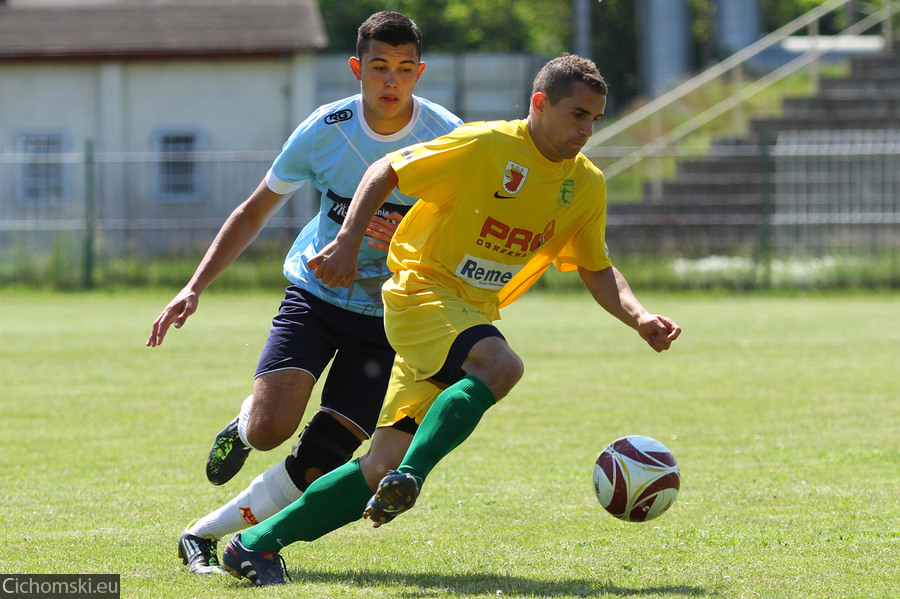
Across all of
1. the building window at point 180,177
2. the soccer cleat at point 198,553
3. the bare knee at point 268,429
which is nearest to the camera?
the soccer cleat at point 198,553

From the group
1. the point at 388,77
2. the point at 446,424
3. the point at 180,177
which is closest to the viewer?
the point at 446,424

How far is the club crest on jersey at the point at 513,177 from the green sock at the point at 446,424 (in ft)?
2.53

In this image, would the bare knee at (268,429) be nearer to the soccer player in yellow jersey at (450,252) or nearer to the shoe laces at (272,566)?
the soccer player in yellow jersey at (450,252)

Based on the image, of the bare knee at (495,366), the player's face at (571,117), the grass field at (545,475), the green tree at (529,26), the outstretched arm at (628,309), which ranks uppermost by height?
the green tree at (529,26)

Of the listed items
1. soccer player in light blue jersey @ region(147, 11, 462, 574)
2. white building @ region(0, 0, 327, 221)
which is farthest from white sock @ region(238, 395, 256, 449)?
white building @ region(0, 0, 327, 221)

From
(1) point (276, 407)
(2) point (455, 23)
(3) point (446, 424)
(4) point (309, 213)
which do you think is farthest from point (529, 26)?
(3) point (446, 424)

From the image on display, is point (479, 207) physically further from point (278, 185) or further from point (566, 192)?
point (278, 185)

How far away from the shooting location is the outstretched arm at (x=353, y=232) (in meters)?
4.26

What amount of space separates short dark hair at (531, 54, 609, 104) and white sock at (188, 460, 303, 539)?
5.98ft

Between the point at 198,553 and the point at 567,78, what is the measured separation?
2300 millimetres

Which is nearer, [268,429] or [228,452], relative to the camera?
[268,429]

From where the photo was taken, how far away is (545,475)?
669 cm

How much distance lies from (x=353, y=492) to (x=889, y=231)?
717 inches

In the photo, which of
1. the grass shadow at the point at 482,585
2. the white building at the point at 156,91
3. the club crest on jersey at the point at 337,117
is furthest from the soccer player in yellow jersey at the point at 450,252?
the white building at the point at 156,91
